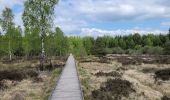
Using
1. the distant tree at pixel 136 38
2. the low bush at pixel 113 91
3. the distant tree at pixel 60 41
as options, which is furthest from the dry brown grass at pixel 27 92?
the distant tree at pixel 136 38

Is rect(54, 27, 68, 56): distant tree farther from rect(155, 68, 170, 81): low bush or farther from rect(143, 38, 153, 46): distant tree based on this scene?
rect(143, 38, 153, 46): distant tree

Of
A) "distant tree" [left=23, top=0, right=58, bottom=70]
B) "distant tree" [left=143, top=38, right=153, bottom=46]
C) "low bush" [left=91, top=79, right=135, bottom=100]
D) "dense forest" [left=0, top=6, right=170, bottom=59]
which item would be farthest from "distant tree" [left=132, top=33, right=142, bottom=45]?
"low bush" [left=91, top=79, right=135, bottom=100]

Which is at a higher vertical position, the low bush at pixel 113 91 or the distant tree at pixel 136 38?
the distant tree at pixel 136 38

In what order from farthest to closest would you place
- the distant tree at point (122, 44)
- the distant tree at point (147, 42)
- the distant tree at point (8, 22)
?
the distant tree at point (122, 44) < the distant tree at point (147, 42) < the distant tree at point (8, 22)

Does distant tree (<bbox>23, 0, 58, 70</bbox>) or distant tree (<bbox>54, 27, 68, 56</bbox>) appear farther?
distant tree (<bbox>54, 27, 68, 56</bbox>)

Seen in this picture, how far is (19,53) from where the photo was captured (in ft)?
390

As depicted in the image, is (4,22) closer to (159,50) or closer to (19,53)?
(19,53)

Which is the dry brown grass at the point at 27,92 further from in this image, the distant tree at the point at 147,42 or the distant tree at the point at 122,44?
the distant tree at the point at 122,44

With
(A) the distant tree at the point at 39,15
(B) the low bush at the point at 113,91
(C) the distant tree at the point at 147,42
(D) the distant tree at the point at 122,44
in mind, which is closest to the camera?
(B) the low bush at the point at 113,91

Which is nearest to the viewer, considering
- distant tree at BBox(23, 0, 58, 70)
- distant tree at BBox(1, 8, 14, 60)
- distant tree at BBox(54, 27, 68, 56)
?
distant tree at BBox(23, 0, 58, 70)

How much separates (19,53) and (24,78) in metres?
90.0

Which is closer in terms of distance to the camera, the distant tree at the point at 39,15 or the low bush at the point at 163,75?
the low bush at the point at 163,75

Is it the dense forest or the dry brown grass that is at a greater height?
the dense forest

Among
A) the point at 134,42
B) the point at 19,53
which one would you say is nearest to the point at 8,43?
the point at 19,53
